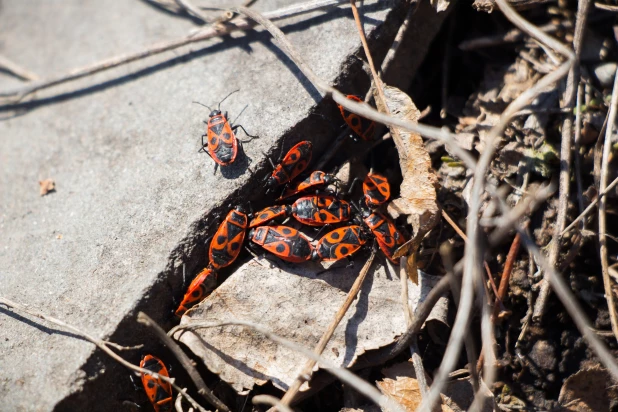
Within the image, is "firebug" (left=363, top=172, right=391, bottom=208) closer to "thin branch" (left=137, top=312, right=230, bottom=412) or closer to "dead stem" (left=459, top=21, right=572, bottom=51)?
"dead stem" (left=459, top=21, right=572, bottom=51)

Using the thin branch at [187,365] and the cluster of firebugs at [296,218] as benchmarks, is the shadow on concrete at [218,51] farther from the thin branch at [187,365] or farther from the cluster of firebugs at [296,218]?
the thin branch at [187,365]

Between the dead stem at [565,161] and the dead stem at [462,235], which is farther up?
the dead stem at [565,161]

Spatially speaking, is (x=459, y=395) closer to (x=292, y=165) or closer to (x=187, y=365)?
(x=187, y=365)

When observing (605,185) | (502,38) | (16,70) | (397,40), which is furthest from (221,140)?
(16,70)

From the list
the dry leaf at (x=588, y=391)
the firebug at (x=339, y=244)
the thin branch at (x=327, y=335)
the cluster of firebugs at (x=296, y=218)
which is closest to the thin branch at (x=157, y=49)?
the cluster of firebugs at (x=296, y=218)

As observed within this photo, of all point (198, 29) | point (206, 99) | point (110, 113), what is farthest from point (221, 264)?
point (198, 29)

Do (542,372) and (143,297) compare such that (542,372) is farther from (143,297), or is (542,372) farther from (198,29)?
(198,29)
